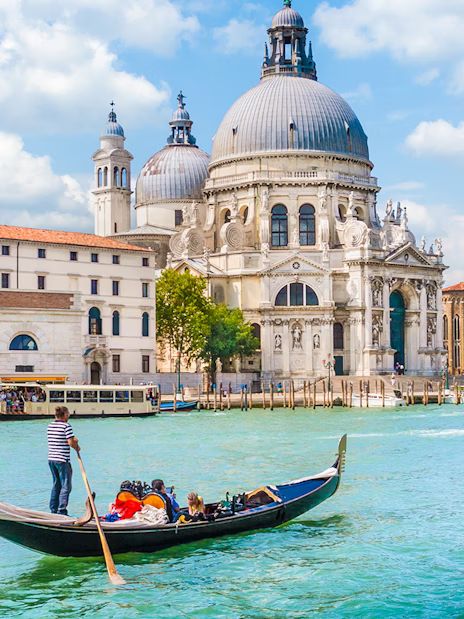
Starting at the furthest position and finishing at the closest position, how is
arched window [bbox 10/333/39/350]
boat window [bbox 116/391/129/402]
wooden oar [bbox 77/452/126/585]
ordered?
arched window [bbox 10/333/39/350], boat window [bbox 116/391/129/402], wooden oar [bbox 77/452/126/585]

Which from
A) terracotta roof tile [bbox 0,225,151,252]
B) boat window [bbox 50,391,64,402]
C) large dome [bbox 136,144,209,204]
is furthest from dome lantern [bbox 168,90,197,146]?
boat window [bbox 50,391,64,402]

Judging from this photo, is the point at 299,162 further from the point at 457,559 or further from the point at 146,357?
the point at 457,559

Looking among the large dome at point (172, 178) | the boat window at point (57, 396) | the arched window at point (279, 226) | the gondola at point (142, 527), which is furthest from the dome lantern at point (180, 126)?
the gondola at point (142, 527)

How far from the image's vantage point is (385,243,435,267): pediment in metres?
70.6

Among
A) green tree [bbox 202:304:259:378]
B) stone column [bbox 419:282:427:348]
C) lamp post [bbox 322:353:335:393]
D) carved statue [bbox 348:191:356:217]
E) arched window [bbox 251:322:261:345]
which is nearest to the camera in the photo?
green tree [bbox 202:304:259:378]

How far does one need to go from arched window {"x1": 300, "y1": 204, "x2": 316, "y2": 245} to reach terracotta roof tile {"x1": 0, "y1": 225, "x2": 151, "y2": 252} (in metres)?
18.7

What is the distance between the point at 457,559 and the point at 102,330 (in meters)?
38.6

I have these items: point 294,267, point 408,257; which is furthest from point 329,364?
point 408,257

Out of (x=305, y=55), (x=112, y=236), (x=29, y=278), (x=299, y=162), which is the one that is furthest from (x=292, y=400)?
(x=305, y=55)

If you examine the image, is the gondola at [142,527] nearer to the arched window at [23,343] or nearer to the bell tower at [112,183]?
the arched window at [23,343]

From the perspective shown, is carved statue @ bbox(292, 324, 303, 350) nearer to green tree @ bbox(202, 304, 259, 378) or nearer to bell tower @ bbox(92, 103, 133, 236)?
green tree @ bbox(202, 304, 259, 378)

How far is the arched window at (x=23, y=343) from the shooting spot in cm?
5012

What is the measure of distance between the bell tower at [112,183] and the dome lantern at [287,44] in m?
11.0

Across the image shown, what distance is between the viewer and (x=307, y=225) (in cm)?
7306
